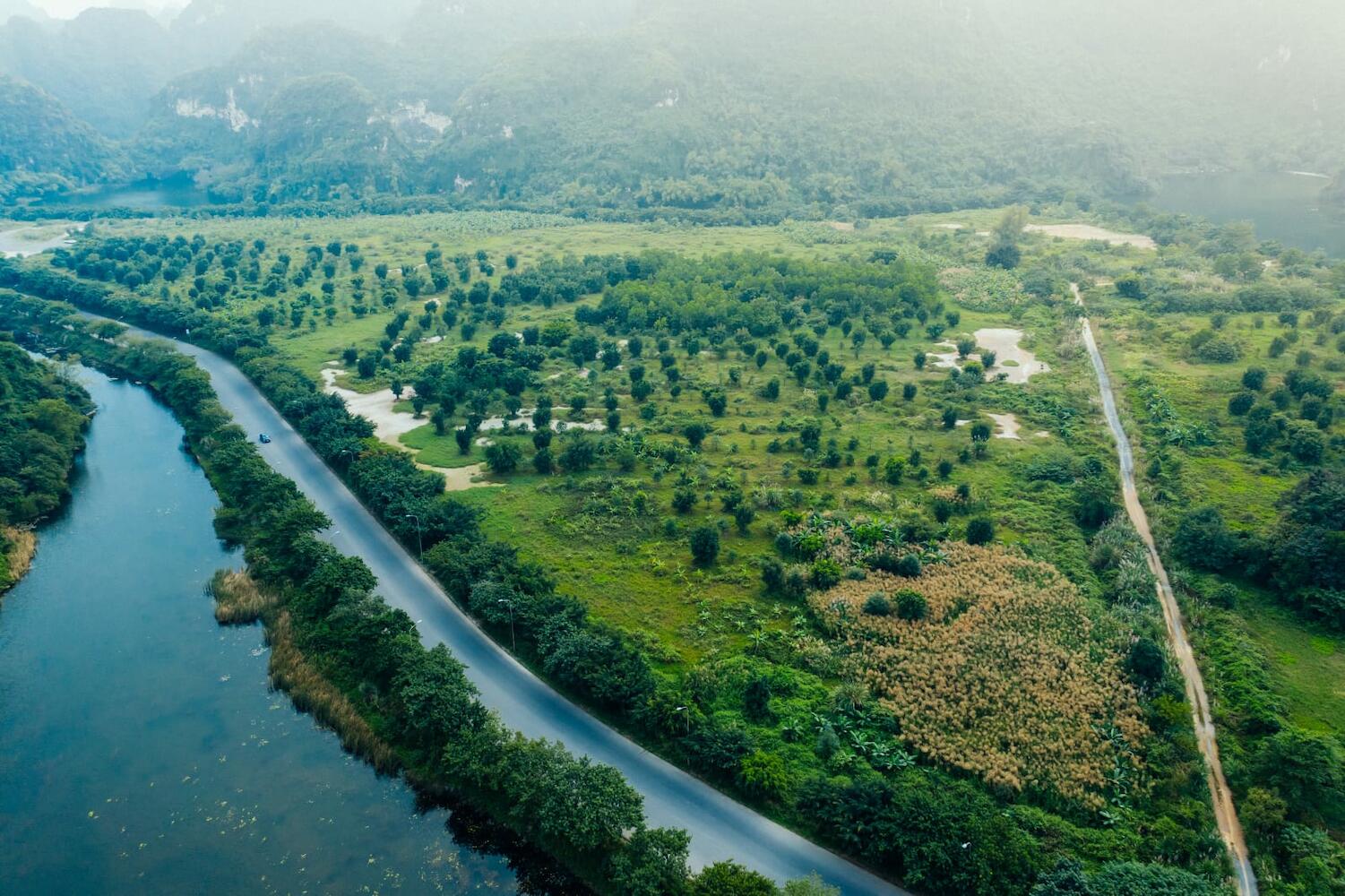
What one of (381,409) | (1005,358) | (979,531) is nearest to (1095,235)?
(1005,358)

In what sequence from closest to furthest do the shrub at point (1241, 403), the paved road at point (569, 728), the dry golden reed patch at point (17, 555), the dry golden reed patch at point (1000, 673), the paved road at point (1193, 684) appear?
the paved road at point (569, 728) → the paved road at point (1193, 684) → the dry golden reed patch at point (1000, 673) → the dry golden reed patch at point (17, 555) → the shrub at point (1241, 403)

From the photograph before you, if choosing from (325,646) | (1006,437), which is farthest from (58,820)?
(1006,437)

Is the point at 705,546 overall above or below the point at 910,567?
below

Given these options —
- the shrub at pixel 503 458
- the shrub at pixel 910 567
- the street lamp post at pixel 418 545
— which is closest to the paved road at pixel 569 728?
the street lamp post at pixel 418 545

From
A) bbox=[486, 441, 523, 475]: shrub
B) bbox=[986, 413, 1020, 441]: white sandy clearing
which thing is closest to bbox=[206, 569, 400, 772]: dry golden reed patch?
bbox=[486, 441, 523, 475]: shrub

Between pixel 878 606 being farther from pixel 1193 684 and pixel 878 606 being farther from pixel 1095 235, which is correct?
pixel 1095 235

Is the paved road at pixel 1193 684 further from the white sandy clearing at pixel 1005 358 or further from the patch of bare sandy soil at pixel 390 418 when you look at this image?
the patch of bare sandy soil at pixel 390 418

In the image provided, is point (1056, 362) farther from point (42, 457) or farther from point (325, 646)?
point (42, 457)

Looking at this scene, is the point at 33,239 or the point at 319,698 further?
the point at 33,239
